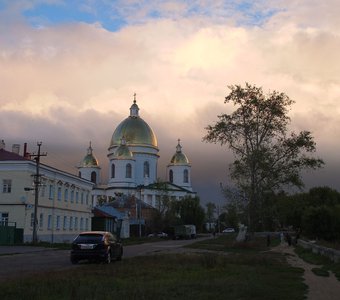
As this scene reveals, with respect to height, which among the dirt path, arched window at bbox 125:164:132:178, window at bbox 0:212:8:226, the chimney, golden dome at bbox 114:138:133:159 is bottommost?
the dirt path

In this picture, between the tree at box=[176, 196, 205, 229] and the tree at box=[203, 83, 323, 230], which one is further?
the tree at box=[176, 196, 205, 229]

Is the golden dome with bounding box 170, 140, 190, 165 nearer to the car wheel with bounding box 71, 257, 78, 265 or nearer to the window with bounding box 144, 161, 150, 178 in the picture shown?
the window with bounding box 144, 161, 150, 178

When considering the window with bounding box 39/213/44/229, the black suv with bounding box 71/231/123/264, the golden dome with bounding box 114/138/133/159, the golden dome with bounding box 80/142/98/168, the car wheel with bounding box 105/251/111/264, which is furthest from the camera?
the golden dome with bounding box 80/142/98/168

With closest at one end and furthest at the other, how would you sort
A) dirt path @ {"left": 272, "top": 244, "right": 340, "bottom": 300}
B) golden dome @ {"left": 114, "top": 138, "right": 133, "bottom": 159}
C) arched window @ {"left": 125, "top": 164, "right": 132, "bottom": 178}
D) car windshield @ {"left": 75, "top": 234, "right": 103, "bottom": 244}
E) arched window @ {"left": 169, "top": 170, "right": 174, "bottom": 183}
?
dirt path @ {"left": 272, "top": 244, "right": 340, "bottom": 300} → car windshield @ {"left": 75, "top": 234, "right": 103, "bottom": 244} → golden dome @ {"left": 114, "top": 138, "right": 133, "bottom": 159} → arched window @ {"left": 125, "top": 164, "right": 132, "bottom": 178} → arched window @ {"left": 169, "top": 170, "right": 174, "bottom": 183}

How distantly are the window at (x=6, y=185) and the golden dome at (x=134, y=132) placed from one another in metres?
65.6

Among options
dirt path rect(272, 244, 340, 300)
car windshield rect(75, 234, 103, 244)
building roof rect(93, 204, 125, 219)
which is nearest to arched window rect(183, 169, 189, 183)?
building roof rect(93, 204, 125, 219)

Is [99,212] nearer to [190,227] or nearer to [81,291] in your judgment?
[190,227]

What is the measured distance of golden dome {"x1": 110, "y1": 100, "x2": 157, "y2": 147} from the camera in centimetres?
11600

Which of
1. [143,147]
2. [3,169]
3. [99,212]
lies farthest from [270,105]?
[143,147]

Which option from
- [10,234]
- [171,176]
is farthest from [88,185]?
[171,176]

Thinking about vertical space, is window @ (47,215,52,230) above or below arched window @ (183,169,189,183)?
below

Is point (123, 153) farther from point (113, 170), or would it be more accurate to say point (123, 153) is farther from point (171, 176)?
point (171, 176)

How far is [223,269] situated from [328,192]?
73.8 meters

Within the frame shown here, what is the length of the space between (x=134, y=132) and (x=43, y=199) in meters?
62.9
